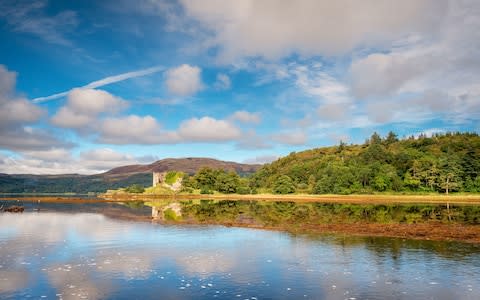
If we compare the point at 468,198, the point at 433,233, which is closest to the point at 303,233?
the point at 433,233

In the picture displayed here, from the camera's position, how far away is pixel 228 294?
60.7 feet

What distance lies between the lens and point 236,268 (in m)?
24.5

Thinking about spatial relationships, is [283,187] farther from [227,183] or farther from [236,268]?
[236,268]

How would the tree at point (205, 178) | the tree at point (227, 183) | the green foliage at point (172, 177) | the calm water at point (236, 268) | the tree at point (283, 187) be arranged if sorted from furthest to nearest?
the green foliage at point (172, 177)
the tree at point (205, 178)
the tree at point (227, 183)
the tree at point (283, 187)
the calm water at point (236, 268)

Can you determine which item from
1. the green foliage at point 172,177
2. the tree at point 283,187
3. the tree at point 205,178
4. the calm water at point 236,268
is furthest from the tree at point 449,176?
the green foliage at point 172,177

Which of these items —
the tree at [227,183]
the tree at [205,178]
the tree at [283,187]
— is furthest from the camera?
the tree at [205,178]

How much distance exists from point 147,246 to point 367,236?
2262cm

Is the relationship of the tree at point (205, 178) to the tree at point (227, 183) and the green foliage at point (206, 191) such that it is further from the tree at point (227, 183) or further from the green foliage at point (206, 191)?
the green foliage at point (206, 191)

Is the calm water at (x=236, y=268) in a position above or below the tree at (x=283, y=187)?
below

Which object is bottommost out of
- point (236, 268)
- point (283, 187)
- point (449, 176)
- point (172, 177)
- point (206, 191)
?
point (236, 268)

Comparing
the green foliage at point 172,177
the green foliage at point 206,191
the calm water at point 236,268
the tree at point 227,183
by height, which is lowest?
the calm water at point 236,268

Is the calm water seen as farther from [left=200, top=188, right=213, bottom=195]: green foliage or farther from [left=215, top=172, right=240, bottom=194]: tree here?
[left=215, top=172, right=240, bottom=194]: tree

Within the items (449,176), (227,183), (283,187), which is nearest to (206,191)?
(227,183)

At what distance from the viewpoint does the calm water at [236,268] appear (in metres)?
18.9
